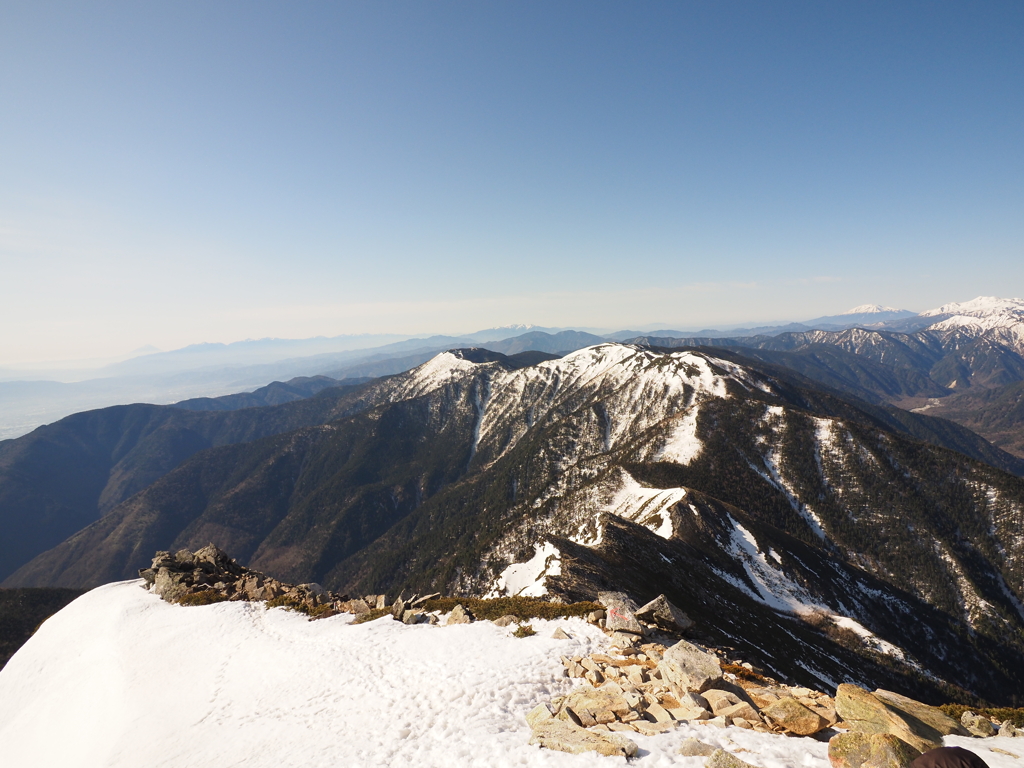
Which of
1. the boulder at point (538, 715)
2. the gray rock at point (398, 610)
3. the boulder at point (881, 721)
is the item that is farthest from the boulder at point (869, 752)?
the gray rock at point (398, 610)

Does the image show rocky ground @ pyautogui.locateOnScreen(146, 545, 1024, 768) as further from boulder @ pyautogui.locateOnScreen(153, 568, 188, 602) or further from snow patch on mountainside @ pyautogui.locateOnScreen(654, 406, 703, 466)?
snow patch on mountainside @ pyautogui.locateOnScreen(654, 406, 703, 466)

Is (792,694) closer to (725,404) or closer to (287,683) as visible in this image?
(287,683)

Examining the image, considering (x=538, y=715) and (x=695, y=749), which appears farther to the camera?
(x=538, y=715)

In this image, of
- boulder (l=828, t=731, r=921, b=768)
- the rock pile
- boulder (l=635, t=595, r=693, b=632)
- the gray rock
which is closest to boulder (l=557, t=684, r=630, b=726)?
boulder (l=828, t=731, r=921, b=768)

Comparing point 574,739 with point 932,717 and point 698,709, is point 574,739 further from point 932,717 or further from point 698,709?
point 932,717

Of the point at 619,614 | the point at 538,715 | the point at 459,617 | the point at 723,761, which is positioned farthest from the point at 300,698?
the point at 723,761

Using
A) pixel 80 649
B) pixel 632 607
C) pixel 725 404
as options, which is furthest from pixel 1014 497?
pixel 80 649

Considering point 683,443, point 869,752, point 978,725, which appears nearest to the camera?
point 869,752
